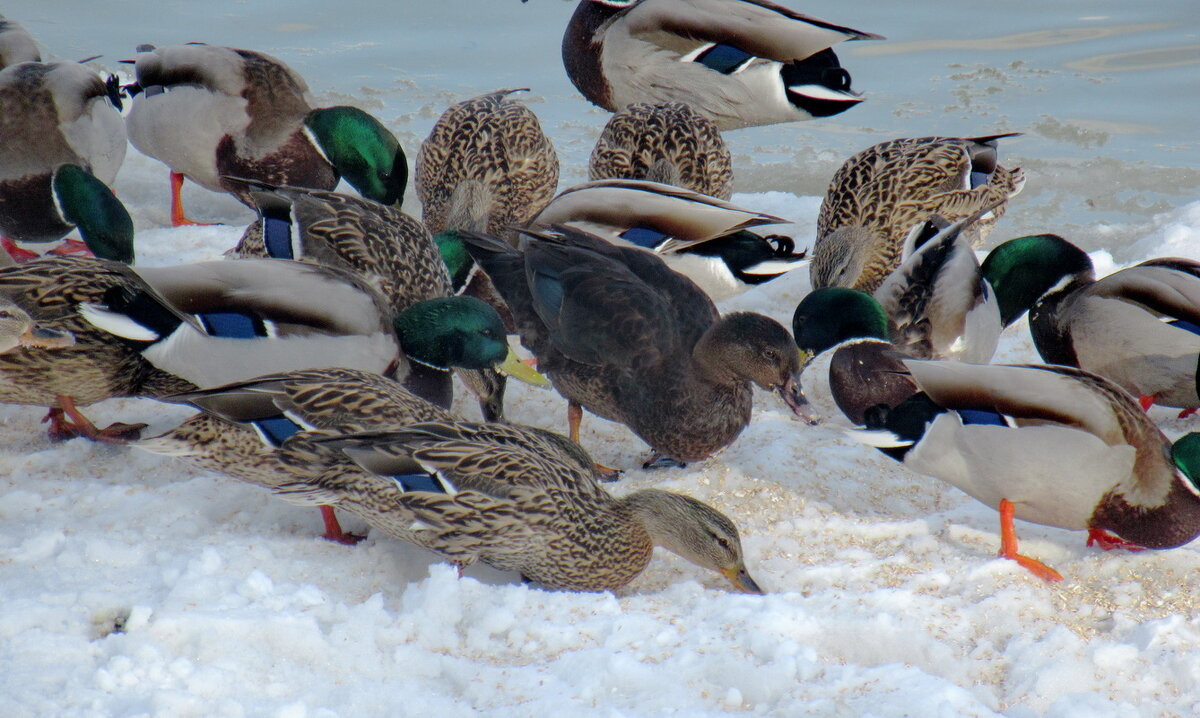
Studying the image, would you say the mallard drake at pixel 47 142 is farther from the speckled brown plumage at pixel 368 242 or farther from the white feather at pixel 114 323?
the white feather at pixel 114 323

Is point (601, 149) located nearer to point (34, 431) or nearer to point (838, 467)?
point (838, 467)

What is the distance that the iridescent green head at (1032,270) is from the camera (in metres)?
5.06

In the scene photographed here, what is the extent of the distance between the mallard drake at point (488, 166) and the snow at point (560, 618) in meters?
2.53

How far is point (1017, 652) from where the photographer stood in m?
3.00

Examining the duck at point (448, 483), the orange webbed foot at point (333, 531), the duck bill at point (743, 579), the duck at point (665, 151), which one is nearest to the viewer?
the duck at point (448, 483)

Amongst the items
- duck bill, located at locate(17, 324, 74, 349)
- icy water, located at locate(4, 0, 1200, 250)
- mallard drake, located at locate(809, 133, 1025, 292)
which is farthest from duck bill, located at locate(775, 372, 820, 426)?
icy water, located at locate(4, 0, 1200, 250)

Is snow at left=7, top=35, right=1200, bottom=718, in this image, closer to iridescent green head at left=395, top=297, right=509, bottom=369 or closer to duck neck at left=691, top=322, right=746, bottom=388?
duck neck at left=691, top=322, right=746, bottom=388

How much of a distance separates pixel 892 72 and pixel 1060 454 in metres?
6.53

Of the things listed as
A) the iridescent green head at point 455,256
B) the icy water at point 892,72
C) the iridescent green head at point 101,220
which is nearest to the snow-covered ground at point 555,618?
the iridescent green head at point 101,220

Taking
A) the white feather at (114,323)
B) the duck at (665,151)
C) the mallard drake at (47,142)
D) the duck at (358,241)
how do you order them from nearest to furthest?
the white feather at (114,323) → the duck at (358,241) → the mallard drake at (47,142) → the duck at (665,151)

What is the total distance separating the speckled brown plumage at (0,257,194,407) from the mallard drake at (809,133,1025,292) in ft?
10.2

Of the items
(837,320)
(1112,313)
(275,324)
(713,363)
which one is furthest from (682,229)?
(275,324)

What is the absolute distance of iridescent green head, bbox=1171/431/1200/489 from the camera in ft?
11.8

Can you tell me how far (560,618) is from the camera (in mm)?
2994
